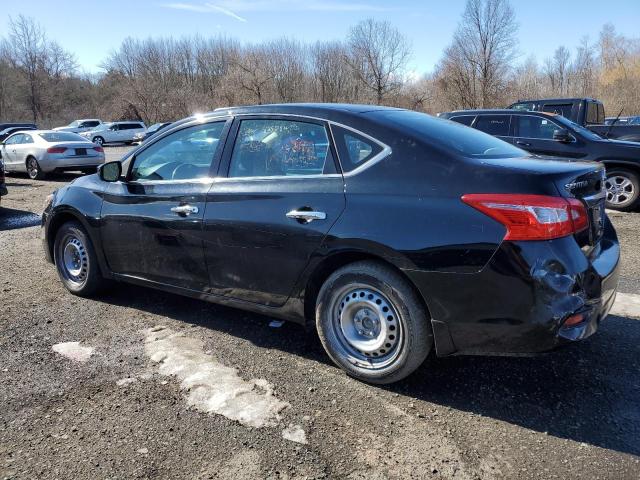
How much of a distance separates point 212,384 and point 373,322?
1077mm

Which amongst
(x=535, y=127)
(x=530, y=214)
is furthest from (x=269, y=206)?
(x=535, y=127)

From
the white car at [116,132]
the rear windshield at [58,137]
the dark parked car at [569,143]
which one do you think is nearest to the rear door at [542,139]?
the dark parked car at [569,143]

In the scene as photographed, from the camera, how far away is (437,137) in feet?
10.4

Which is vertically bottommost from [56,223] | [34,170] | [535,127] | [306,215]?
[56,223]

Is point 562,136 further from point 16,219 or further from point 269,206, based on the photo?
point 16,219

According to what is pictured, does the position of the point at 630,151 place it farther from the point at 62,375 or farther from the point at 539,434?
the point at 62,375

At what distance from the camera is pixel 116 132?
38469 millimetres

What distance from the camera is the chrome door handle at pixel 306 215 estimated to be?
10.4 feet

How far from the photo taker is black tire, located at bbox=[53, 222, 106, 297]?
15.3 feet

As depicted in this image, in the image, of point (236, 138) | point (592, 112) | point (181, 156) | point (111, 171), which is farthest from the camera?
point (592, 112)

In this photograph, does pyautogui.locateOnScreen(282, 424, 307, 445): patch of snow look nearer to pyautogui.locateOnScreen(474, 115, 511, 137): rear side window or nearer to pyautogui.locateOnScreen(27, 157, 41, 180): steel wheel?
pyautogui.locateOnScreen(474, 115, 511, 137): rear side window

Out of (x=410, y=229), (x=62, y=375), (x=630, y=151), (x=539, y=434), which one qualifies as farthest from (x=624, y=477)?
(x=630, y=151)

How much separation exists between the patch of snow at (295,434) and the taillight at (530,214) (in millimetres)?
1459

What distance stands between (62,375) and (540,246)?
9.92 feet
